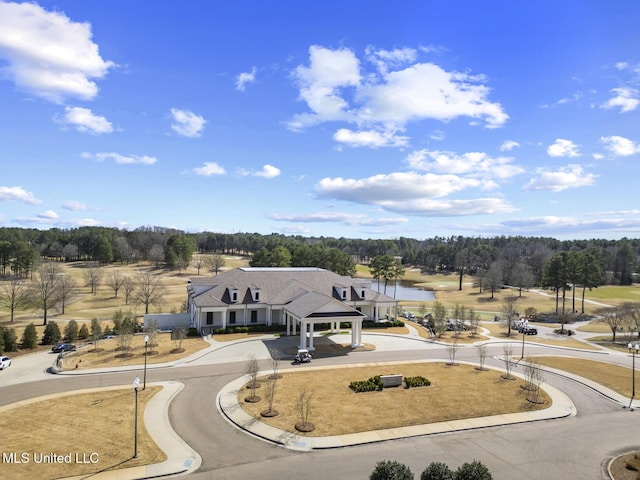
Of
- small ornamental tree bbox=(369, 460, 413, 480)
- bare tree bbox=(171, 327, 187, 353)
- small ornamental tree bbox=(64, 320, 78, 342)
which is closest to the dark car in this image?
small ornamental tree bbox=(64, 320, 78, 342)

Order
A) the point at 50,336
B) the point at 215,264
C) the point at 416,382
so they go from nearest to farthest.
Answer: the point at 416,382 < the point at 50,336 < the point at 215,264

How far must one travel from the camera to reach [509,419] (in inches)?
1091

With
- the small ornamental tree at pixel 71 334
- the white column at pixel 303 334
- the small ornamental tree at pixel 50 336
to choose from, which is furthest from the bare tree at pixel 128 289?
the white column at pixel 303 334

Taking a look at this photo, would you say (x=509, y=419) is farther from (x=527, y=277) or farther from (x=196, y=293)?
(x=527, y=277)

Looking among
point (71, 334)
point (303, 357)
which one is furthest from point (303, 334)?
point (71, 334)

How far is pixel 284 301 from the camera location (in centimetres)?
5719

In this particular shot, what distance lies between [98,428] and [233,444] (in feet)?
28.7

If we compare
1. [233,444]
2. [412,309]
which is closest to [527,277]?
[412,309]

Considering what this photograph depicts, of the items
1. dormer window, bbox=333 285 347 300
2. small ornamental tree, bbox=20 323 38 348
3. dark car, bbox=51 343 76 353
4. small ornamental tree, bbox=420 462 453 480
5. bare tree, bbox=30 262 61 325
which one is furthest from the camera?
bare tree, bbox=30 262 61 325

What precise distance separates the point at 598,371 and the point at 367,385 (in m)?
25.2

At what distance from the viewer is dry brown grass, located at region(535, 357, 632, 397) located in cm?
3575

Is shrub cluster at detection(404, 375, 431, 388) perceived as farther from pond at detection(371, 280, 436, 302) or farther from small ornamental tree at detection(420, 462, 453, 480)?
pond at detection(371, 280, 436, 302)

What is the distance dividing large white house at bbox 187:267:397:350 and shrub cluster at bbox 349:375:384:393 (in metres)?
13.0

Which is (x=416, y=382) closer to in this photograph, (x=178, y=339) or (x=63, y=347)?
(x=178, y=339)
